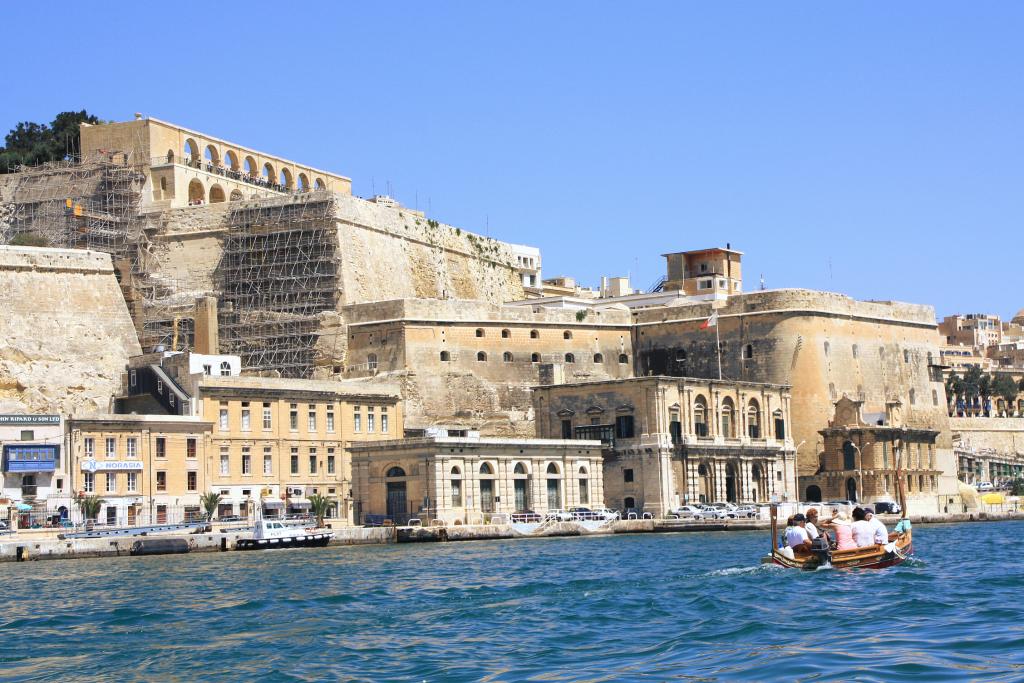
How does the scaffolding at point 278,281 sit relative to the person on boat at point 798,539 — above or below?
above

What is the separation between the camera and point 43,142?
8062cm

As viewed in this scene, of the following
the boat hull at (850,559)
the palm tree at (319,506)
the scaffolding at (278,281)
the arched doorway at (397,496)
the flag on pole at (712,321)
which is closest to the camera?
the boat hull at (850,559)

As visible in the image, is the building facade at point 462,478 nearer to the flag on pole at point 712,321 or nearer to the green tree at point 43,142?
the flag on pole at point 712,321

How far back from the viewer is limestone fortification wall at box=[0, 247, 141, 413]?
59.8m

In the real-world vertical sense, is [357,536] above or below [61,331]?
below

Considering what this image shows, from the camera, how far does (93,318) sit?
63219 mm

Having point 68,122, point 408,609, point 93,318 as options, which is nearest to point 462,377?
point 93,318

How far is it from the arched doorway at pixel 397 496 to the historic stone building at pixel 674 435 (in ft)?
31.4

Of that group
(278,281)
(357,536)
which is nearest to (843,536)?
(357,536)

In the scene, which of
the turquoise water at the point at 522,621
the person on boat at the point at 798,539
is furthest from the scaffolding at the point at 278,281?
the person on boat at the point at 798,539

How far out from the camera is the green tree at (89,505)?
50.7 meters

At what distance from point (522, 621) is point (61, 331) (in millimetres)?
39711

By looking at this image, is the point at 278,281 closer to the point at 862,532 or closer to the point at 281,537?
the point at 281,537

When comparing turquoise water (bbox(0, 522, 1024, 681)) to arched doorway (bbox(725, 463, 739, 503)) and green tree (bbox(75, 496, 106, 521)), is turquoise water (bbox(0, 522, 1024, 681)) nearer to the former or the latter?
green tree (bbox(75, 496, 106, 521))
